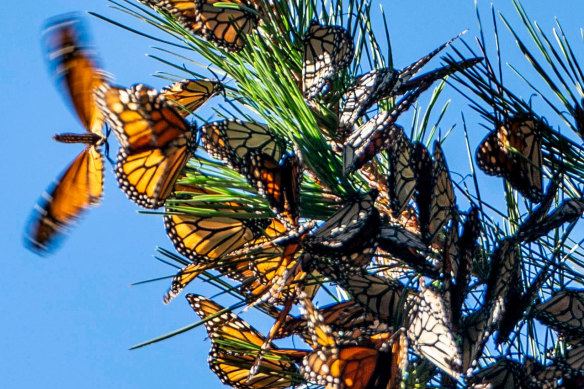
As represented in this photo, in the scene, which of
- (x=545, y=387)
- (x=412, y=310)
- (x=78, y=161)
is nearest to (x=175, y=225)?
(x=78, y=161)

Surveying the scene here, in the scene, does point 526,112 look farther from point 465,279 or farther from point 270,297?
point 270,297

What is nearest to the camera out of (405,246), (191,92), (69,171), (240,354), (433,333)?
(433,333)

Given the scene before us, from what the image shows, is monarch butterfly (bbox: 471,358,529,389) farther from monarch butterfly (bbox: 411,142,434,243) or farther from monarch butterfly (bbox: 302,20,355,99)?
monarch butterfly (bbox: 302,20,355,99)

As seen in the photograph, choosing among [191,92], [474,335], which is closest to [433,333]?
[474,335]

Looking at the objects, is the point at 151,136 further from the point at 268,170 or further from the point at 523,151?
the point at 523,151

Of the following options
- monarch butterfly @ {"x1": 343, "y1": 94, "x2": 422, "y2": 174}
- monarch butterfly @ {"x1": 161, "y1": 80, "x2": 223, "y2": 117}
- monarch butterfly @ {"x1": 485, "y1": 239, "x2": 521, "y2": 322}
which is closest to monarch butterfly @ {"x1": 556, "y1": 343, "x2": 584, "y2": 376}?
monarch butterfly @ {"x1": 485, "y1": 239, "x2": 521, "y2": 322}

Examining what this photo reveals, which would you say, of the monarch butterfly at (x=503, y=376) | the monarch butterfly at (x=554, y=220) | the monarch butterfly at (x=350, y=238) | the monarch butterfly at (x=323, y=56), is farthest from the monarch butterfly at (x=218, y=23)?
the monarch butterfly at (x=503, y=376)

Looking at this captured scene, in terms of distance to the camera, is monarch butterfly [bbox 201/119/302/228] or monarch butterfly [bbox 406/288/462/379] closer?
monarch butterfly [bbox 406/288/462/379]
